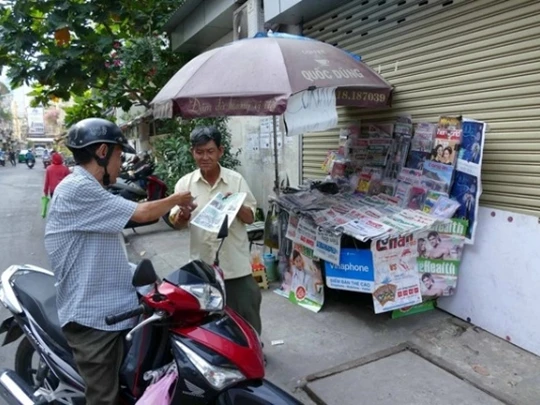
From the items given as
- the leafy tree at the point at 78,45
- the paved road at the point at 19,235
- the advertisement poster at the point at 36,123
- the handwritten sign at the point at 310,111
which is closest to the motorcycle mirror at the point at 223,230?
the handwritten sign at the point at 310,111

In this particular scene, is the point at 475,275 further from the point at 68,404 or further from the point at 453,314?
the point at 68,404

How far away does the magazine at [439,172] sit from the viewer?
10.8 feet

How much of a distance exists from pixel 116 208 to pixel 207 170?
95 cm

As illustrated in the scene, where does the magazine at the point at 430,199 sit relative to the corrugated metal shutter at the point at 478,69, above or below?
below

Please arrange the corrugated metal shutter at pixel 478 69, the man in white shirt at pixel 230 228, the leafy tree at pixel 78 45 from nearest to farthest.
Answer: the man in white shirt at pixel 230 228
the corrugated metal shutter at pixel 478 69
the leafy tree at pixel 78 45

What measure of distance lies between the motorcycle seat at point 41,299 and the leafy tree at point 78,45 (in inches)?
203

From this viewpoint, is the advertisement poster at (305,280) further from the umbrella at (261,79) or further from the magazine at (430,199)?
the umbrella at (261,79)

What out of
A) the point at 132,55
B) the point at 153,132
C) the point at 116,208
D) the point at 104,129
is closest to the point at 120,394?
the point at 116,208

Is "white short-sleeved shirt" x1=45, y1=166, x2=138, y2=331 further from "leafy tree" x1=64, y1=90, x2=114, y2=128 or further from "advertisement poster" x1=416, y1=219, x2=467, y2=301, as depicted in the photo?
"leafy tree" x1=64, y1=90, x2=114, y2=128

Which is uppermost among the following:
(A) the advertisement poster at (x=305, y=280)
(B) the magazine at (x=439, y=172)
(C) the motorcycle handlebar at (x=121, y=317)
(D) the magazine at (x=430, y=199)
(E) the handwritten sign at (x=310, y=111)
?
(E) the handwritten sign at (x=310, y=111)

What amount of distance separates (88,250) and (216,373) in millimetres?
733

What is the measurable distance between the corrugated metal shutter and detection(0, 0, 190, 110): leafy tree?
463 cm

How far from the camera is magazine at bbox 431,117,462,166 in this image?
326 cm

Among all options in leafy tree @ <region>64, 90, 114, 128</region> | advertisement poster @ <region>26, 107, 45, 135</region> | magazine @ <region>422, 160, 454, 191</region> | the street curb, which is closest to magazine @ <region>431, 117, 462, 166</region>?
magazine @ <region>422, 160, 454, 191</region>
